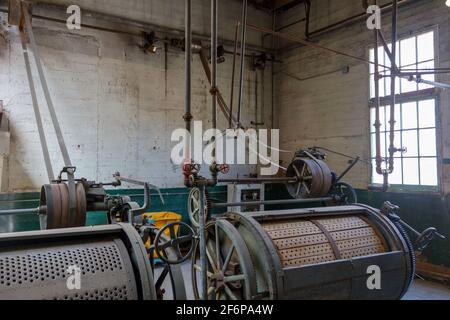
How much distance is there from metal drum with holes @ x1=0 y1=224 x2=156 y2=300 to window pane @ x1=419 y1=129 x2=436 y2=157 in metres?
3.64

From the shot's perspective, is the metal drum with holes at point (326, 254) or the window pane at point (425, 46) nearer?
the metal drum with holes at point (326, 254)

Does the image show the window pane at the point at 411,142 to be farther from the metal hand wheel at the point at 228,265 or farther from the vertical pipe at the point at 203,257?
the vertical pipe at the point at 203,257

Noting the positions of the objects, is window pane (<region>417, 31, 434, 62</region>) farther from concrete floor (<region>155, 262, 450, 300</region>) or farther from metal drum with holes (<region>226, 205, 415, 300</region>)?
metal drum with holes (<region>226, 205, 415, 300</region>)

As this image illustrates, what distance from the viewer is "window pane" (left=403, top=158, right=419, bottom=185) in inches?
163

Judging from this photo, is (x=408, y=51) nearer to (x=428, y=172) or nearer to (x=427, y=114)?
(x=427, y=114)

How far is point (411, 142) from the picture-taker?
4.20m

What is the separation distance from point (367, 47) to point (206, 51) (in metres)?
2.23

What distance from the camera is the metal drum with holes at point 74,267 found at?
1292 mm

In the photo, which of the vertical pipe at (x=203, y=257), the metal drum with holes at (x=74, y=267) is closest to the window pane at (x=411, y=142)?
the vertical pipe at (x=203, y=257)

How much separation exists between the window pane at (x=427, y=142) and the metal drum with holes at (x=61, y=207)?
3.59 metres

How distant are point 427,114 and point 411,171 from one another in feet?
2.20

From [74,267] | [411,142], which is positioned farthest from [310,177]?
[74,267]

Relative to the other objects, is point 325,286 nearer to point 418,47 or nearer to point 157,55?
point 418,47
